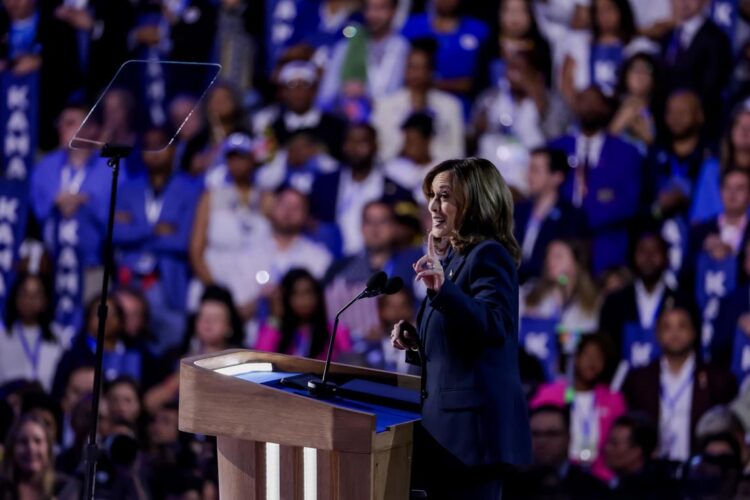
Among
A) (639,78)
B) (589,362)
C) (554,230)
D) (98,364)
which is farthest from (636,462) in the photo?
(98,364)

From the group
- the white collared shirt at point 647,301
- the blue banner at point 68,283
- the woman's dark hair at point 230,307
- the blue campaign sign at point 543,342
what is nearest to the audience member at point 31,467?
the blue banner at point 68,283

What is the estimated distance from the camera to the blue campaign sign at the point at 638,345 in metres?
5.47

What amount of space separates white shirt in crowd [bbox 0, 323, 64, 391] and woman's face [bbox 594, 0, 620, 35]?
11.6 ft

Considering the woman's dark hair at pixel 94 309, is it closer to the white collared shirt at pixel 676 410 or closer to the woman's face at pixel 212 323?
the woman's face at pixel 212 323

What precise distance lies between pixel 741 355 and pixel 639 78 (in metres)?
1.52

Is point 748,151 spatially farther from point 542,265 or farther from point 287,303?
point 287,303

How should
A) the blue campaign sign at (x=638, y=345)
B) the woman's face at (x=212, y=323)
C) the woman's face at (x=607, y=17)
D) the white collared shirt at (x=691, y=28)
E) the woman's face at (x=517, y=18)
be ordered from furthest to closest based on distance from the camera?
the woman's face at (x=212, y=323), the woman's face at (x=517, y=18), the woman's face at (x=607, y=17), the white collared shirt at (x=691, y=28), the blue campaign sign at (x=638, y=345)

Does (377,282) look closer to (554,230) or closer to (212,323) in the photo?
(554,230)

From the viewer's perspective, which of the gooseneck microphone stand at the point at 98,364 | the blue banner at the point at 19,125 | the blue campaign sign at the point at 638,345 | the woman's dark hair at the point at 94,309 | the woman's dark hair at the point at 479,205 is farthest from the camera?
the blue banner at the point at 19,125

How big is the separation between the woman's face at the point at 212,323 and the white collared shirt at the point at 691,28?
285 cm

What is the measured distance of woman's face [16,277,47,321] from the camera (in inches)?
247

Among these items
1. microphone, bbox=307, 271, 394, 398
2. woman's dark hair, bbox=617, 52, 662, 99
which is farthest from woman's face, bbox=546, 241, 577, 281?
microphone, bbox=307, 271, 394, 398

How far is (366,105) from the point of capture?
5.94 m

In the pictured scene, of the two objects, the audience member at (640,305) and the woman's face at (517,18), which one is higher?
the woman's face at (517,18)
